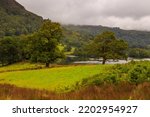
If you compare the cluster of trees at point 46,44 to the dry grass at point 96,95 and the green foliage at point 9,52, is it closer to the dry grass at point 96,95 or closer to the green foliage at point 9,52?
the green foliage at point 9,52

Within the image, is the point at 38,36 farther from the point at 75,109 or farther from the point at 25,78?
the point at 75,109

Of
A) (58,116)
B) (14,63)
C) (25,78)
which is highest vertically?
(58,116)

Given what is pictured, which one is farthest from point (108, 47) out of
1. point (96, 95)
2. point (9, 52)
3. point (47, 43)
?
point (96, 95)

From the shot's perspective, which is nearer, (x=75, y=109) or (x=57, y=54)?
(x=75, y=109)

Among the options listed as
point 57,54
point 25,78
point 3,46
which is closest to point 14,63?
point 3,46

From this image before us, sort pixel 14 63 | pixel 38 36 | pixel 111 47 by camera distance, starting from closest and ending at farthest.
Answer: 1. pixel 38 36
2. pixel 111 47
3. pixel 14 63

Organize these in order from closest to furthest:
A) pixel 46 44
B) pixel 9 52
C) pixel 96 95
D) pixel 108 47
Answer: pixel 96 95 → pixel 46 44 → pixel 108 47 → pixel 9 52

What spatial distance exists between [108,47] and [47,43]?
14132 millimetres

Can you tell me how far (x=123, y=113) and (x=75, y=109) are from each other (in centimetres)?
84

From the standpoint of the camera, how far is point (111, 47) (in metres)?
74.7

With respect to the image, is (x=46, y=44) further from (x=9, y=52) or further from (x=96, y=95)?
(x=96, y=95)

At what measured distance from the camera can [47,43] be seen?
68.5m

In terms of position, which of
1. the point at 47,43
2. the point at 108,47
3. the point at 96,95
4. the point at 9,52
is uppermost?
the point at 96,95

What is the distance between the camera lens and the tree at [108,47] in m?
73.9
